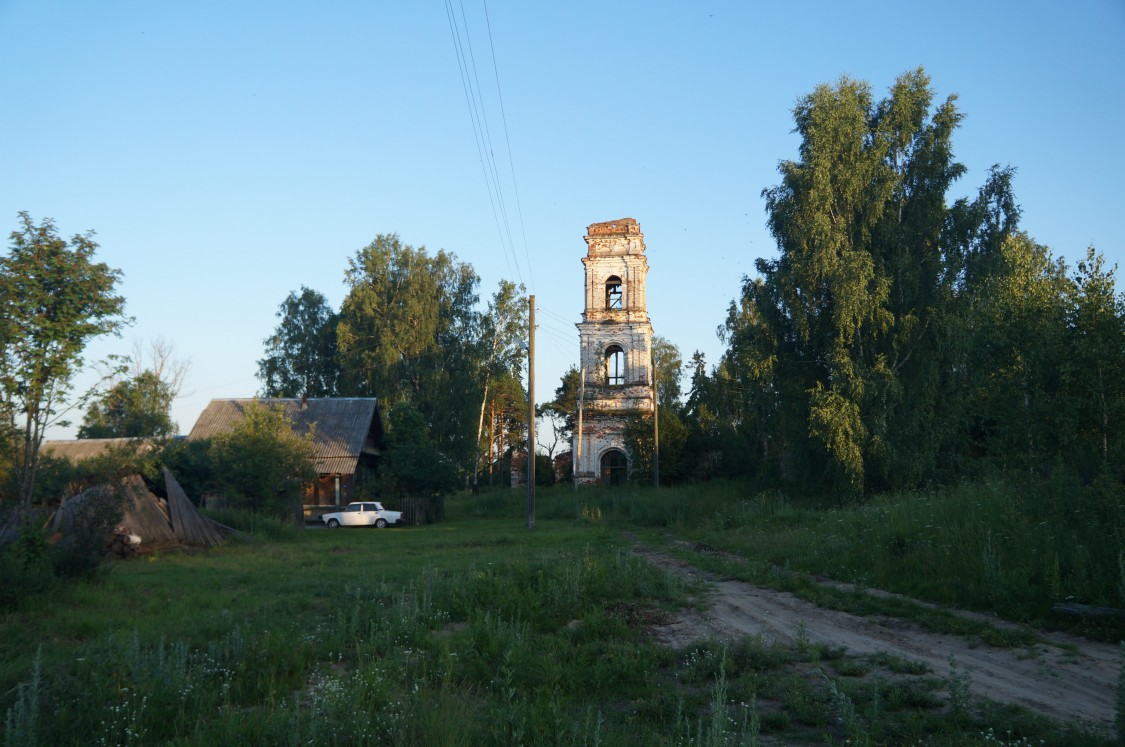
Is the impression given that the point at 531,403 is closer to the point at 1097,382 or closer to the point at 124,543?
the point at 124,543

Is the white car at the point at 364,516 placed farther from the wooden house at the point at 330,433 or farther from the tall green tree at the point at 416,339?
the tall green tree at the point at 416,339

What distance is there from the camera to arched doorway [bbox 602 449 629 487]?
36.8 metres

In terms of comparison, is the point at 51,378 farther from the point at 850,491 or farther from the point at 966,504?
the point at 850,491

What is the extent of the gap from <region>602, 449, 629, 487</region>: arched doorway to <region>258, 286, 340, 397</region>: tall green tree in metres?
23.9

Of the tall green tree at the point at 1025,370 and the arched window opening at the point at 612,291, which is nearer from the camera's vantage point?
the tall green tree at the point at 1025,370

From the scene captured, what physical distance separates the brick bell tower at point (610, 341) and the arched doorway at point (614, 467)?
0.61 feet

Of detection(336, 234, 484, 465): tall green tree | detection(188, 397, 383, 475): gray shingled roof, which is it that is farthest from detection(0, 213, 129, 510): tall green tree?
detection(336, 234, 484, 465): tall green tree

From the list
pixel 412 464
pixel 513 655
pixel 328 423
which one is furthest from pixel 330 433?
pixel 513 655

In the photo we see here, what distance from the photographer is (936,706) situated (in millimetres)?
5828

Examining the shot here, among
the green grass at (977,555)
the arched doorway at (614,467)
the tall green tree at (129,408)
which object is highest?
the tall green tree at (129,408)

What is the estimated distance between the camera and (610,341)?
36.2 meters

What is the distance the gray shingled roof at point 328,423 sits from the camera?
36.7 meters

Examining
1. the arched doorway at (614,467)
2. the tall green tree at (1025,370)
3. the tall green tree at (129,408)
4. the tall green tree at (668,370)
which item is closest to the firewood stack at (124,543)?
the tall green tree at (129,408)

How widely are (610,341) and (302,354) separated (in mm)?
26892
